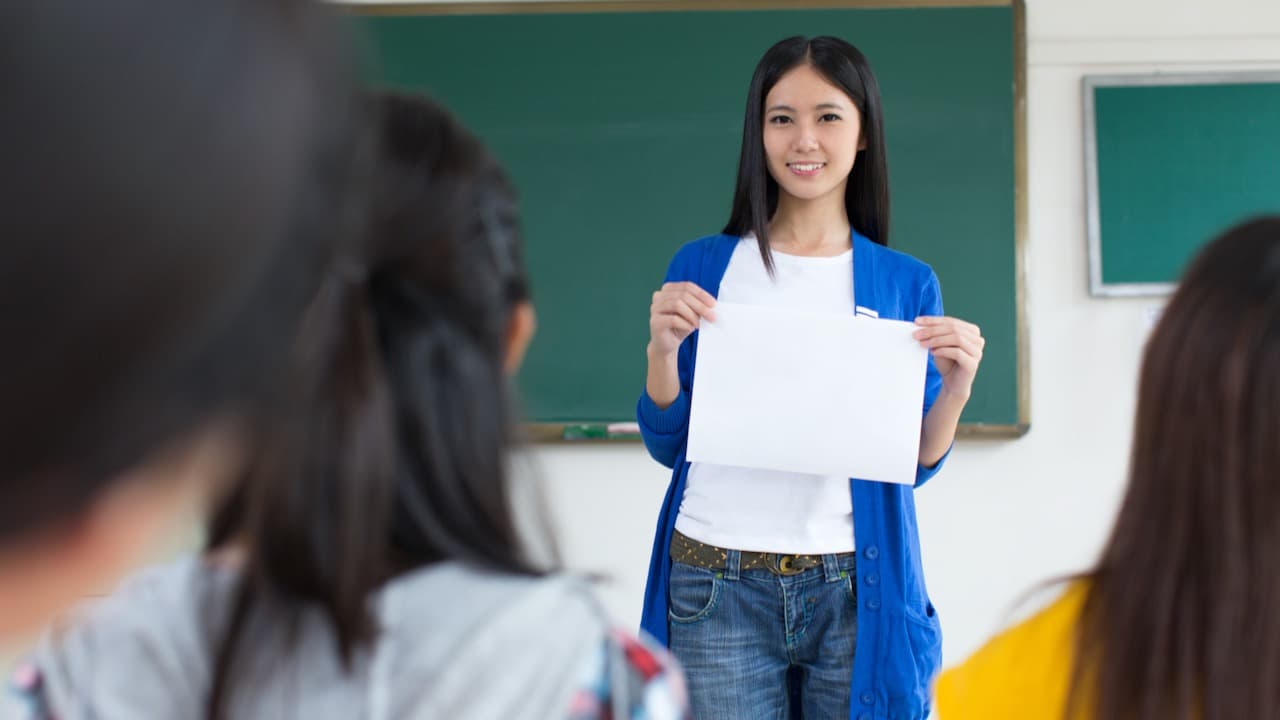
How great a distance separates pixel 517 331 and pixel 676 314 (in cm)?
83

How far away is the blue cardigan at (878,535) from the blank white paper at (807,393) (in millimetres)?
67

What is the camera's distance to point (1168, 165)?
9.26ft

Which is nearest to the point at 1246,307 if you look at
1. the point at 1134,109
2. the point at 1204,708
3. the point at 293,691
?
the point at 1204,708

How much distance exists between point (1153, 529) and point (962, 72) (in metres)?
2.31

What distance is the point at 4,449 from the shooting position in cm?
22

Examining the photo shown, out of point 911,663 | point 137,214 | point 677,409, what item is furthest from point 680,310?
point 137,214

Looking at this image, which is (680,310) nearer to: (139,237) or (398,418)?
(398,418)

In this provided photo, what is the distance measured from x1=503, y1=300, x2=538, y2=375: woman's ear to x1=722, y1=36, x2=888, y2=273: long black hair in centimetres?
92

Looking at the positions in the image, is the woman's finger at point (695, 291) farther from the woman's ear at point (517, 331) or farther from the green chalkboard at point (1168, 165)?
the green chalkboard at point (1168, 165)

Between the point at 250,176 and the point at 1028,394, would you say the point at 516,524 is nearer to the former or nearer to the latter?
the point at 250,176

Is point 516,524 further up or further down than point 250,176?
further down

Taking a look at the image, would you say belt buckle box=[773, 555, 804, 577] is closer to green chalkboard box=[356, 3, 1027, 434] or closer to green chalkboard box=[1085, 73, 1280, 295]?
green chalkboard box=[356, 3, 1027, 434]

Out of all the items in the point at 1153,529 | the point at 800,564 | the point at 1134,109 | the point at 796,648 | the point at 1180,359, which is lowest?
the point at 796,648

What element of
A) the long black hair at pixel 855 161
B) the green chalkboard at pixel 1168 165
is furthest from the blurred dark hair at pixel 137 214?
the green chalkboard at pixel 1168 165
